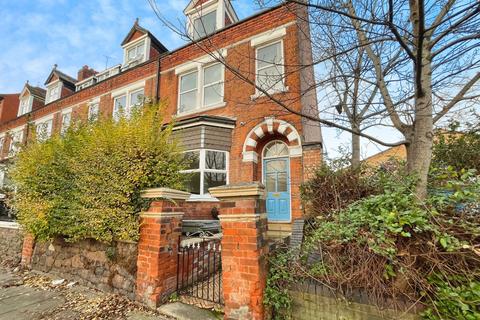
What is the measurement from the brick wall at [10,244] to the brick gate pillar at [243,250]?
5.91m

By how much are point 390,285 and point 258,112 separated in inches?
255

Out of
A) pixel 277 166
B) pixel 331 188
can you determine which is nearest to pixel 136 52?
pixel 277 166

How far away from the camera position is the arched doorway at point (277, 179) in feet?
24.8

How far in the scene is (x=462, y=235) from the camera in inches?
81.8

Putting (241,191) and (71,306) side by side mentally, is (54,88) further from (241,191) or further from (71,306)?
(241,191)

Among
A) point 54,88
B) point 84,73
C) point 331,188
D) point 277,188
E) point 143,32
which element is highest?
point 84,73

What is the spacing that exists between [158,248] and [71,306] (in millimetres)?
1511

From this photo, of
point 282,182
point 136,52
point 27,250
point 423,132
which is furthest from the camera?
point 136,52

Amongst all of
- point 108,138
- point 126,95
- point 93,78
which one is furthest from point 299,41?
point 93,78

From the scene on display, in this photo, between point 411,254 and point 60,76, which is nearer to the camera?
point 411,254

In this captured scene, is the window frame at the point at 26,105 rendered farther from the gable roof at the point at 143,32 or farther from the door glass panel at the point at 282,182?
the door glass panel at the point at 282,182

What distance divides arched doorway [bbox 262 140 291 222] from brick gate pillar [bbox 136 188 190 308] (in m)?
4.46

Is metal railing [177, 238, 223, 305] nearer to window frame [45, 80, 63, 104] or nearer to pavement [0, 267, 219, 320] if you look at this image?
pavement [0, 267, 219, 320]

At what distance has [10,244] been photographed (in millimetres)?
6270
